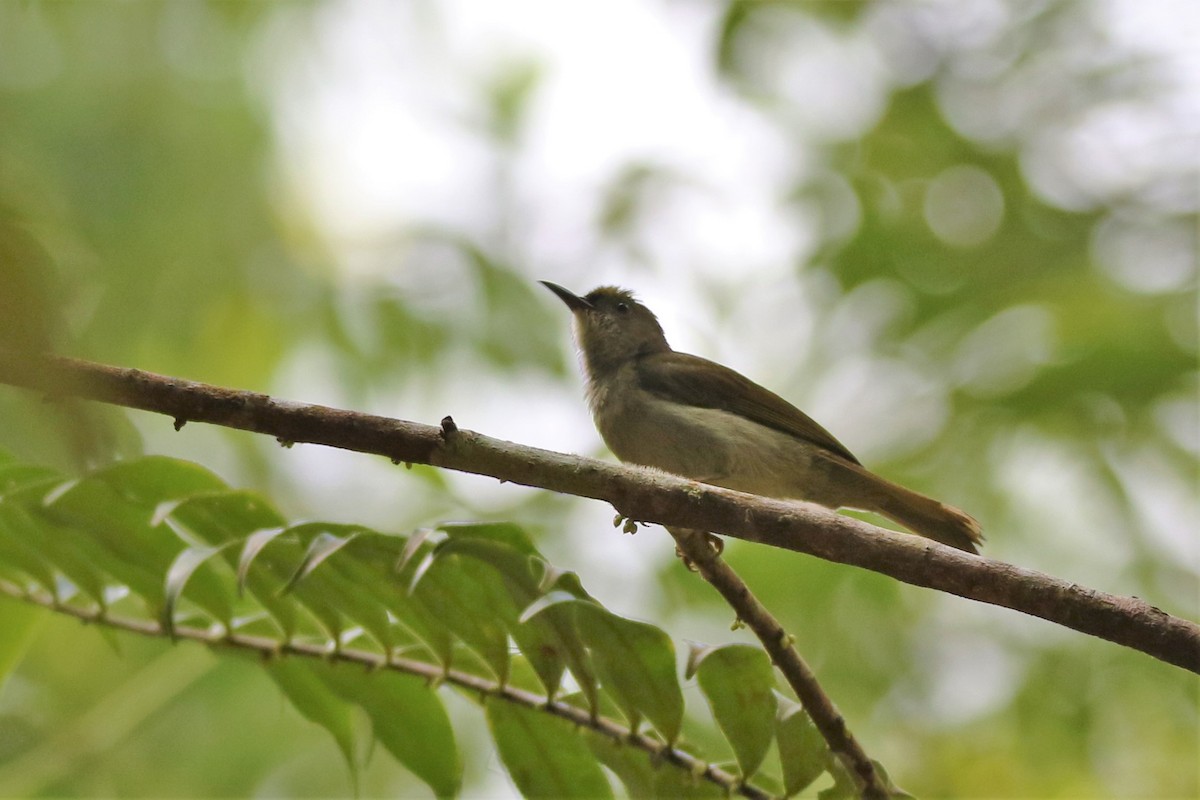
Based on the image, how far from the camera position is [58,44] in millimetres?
6266

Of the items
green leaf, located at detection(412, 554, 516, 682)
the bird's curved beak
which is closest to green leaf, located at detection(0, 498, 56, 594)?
green leaf, located at detection(412, 554, 516, 682)

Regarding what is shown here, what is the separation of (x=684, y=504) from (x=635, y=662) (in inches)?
16.5

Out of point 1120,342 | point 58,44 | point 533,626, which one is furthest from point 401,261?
point 533,626

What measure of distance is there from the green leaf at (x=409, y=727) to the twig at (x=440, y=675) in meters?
0.06

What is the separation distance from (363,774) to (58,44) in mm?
4385

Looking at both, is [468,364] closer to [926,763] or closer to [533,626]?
[926,763]

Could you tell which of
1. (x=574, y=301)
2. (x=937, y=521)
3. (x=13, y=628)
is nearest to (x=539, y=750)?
(x=13, y=628)

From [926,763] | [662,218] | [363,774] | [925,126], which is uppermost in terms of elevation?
[925,126]

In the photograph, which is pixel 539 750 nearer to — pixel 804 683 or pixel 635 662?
pixel 635 662

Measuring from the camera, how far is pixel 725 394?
4328mm

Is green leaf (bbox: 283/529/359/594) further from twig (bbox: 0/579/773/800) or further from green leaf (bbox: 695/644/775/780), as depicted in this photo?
green leaf (bbox: 695/644/775/780)

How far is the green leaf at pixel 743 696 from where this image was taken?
231 centimetres

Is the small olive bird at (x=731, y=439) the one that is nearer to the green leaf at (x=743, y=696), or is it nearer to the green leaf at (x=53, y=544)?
the green leaf at (x=743, y=696)

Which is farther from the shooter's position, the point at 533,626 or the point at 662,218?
the point at 662,218
